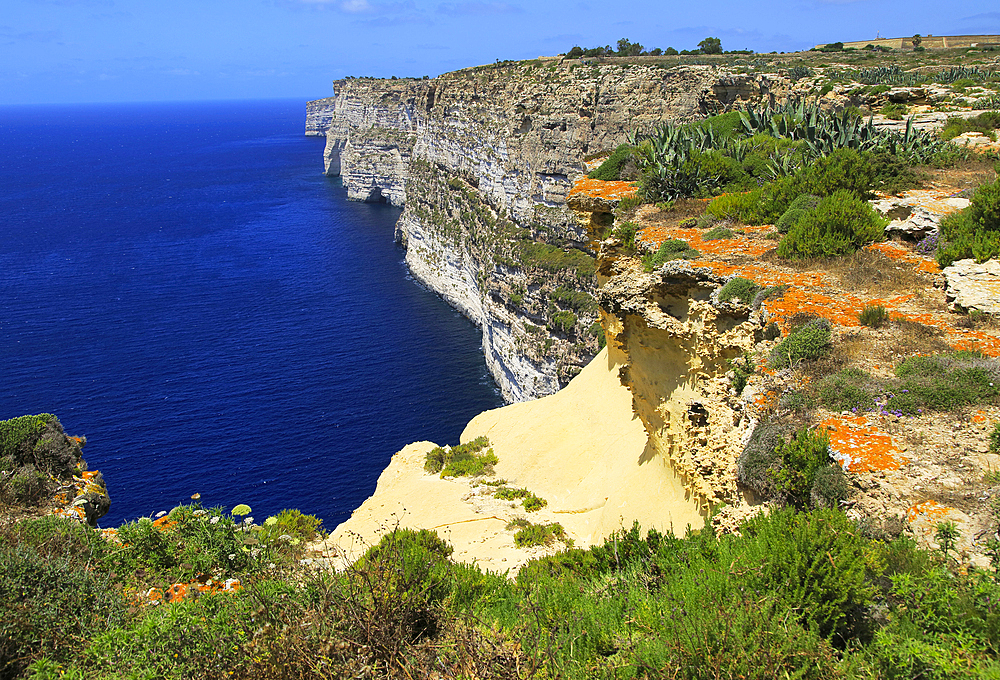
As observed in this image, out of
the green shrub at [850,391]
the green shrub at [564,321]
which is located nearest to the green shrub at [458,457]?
the green shrub at [564,321]

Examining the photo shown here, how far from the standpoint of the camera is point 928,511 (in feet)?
24.9

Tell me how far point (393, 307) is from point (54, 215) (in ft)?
224

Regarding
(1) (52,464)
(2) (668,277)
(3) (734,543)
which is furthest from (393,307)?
(3) (734,543)

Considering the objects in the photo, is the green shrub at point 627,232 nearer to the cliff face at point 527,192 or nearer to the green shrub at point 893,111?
the green shrub at point 893,111

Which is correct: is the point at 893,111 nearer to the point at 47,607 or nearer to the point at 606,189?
the point at 606,189

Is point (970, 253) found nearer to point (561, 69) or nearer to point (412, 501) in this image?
point (412, 501)

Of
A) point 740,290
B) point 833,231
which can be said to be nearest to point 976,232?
point 833,231

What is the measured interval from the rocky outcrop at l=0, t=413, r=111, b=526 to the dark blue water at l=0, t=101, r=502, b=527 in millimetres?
16484

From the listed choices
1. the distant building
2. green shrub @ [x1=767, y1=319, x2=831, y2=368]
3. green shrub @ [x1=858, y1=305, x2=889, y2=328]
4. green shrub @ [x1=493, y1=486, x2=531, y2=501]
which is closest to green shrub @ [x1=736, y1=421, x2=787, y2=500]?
green shrub @ [x1=767, y1=319, x2=831, y2=368]

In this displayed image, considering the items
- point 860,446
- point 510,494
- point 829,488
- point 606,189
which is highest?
point 606,189

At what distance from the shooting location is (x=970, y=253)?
12.9 metres

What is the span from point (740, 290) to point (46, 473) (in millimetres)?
18687

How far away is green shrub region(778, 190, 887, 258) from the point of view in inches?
559

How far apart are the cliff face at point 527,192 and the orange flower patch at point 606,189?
16.1m
